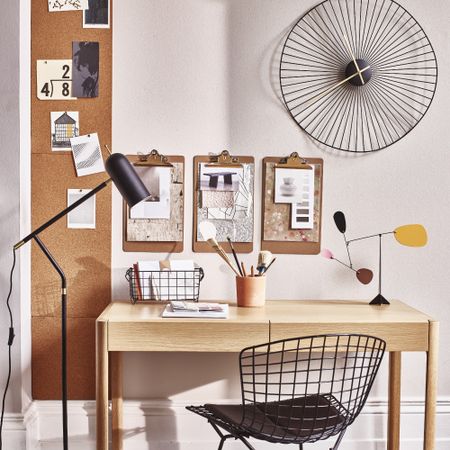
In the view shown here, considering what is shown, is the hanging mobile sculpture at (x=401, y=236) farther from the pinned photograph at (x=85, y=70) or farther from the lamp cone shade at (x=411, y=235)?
the pinned photograph at (x=85, y=70)

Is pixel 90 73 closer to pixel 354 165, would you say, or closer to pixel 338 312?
pixel 354 165

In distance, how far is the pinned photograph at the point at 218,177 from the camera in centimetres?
283

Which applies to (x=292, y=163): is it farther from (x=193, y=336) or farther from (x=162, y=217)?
(x=193, y=336)

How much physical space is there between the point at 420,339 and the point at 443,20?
1463mm

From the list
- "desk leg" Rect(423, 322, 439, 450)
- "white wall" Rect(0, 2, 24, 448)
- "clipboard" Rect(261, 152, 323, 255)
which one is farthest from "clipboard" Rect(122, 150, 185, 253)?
"desk leg" Rect(423, 322, 439, 450)

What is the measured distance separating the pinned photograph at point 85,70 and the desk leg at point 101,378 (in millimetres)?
1080

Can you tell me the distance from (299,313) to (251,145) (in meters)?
0.81

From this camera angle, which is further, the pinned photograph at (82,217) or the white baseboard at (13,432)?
the pinned photograph at (82,217)

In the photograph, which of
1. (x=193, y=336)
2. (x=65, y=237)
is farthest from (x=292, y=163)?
(x=65, y=237)

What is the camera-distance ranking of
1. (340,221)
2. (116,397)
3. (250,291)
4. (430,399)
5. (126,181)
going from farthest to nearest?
(340,221) → (116,397) → (250,291) → (430,399) → (126,181)

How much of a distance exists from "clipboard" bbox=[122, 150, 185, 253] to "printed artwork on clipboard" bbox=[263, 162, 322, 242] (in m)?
0.38

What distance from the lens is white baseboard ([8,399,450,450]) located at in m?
2.84

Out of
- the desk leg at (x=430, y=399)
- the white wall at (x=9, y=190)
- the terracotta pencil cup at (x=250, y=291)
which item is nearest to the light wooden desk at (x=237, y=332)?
the desk leg at (x=430, y=399)

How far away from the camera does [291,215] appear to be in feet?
9.36
